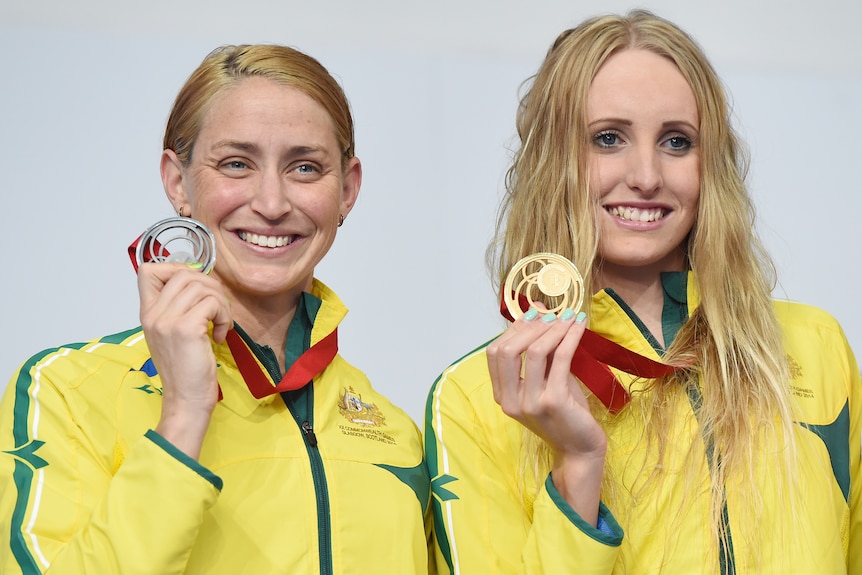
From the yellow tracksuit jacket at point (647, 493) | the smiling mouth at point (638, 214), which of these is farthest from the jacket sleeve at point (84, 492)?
the smiling mouth at point (638, 214)

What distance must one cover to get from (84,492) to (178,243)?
454mm

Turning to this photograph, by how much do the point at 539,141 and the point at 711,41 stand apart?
159 centimetres

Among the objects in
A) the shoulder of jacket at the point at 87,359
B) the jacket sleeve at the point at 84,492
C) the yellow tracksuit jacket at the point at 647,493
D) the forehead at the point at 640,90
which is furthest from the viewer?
the forehead at the point at 640,90

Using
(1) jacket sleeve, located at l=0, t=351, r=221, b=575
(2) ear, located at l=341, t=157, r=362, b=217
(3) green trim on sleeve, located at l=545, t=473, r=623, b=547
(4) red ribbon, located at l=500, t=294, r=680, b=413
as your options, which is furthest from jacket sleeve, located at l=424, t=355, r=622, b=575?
(1) jacket sleeve, located at l=0, t=351, r=221, b=575

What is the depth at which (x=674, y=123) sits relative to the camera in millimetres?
2260

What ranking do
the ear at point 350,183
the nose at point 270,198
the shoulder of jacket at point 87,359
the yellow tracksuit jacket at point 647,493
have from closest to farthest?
the shoulder of jacket at point 87,359 → the yellow tracksuit jacket at point 647,493 → the nose at point 270,198 → the ear at point 350,183

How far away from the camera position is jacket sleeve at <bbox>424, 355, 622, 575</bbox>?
1996mm

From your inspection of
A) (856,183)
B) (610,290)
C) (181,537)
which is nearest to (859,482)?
(610,290)

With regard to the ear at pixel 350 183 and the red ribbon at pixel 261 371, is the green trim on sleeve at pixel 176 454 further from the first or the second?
the ear at pixel 350 183

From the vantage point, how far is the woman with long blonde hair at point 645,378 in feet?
6.66

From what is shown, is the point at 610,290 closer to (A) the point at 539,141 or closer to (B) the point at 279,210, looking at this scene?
(A) the point at 539,141

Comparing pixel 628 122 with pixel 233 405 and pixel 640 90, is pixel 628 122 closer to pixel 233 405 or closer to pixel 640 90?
pixel 640 90

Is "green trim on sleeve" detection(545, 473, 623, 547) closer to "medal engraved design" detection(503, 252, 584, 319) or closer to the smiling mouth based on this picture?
"medal engraved design" detection(503, 252, 584, 319)

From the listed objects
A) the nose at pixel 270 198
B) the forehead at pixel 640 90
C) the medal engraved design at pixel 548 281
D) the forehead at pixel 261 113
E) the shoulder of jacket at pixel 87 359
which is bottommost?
the shoulder of jacket at pixel 87 359
